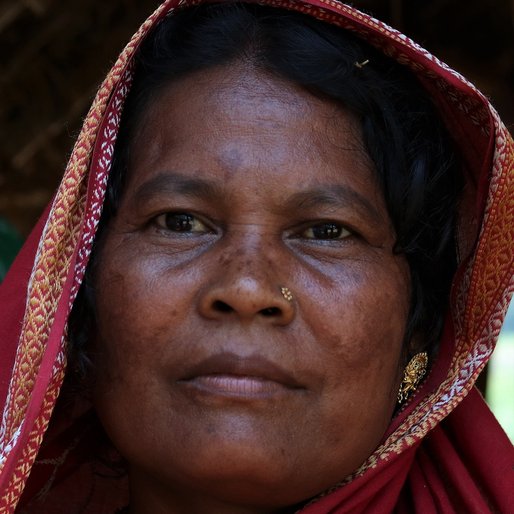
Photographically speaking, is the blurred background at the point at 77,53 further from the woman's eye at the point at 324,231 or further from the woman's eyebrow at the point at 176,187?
the woman's eye at the point at 324,231

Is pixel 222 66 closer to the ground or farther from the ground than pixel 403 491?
farther from the ground

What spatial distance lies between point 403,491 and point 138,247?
733 mm

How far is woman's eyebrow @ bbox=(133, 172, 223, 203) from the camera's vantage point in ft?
6.26

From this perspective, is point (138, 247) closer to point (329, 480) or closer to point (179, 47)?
point (179, 47)

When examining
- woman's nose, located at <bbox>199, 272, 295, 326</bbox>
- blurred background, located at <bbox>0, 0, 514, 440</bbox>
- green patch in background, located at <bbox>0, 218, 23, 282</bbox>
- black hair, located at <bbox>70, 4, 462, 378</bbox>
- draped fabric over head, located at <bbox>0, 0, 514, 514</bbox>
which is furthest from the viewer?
blurred background, located at <bbox>0, 0, 514, 440</bbox>

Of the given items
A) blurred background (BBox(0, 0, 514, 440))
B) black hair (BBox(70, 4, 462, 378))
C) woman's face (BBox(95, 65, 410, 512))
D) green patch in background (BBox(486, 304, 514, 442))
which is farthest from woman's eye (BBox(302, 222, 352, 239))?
green patch in background (BBox(486, 304, 514, 442))

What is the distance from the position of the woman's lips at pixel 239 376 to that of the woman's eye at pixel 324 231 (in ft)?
0.95

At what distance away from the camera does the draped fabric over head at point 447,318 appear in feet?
6.15

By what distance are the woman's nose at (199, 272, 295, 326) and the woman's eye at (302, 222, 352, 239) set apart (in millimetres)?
167

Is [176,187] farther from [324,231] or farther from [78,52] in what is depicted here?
[78,52]

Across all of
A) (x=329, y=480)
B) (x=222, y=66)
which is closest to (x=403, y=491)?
(x=329, y=480)

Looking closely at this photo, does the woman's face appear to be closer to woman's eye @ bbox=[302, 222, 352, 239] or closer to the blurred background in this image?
woman's eye @ bbox=[302, 222, 352, 239]

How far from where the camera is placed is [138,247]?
1.97 metres

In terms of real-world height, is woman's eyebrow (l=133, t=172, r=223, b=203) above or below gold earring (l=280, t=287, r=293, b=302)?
above
